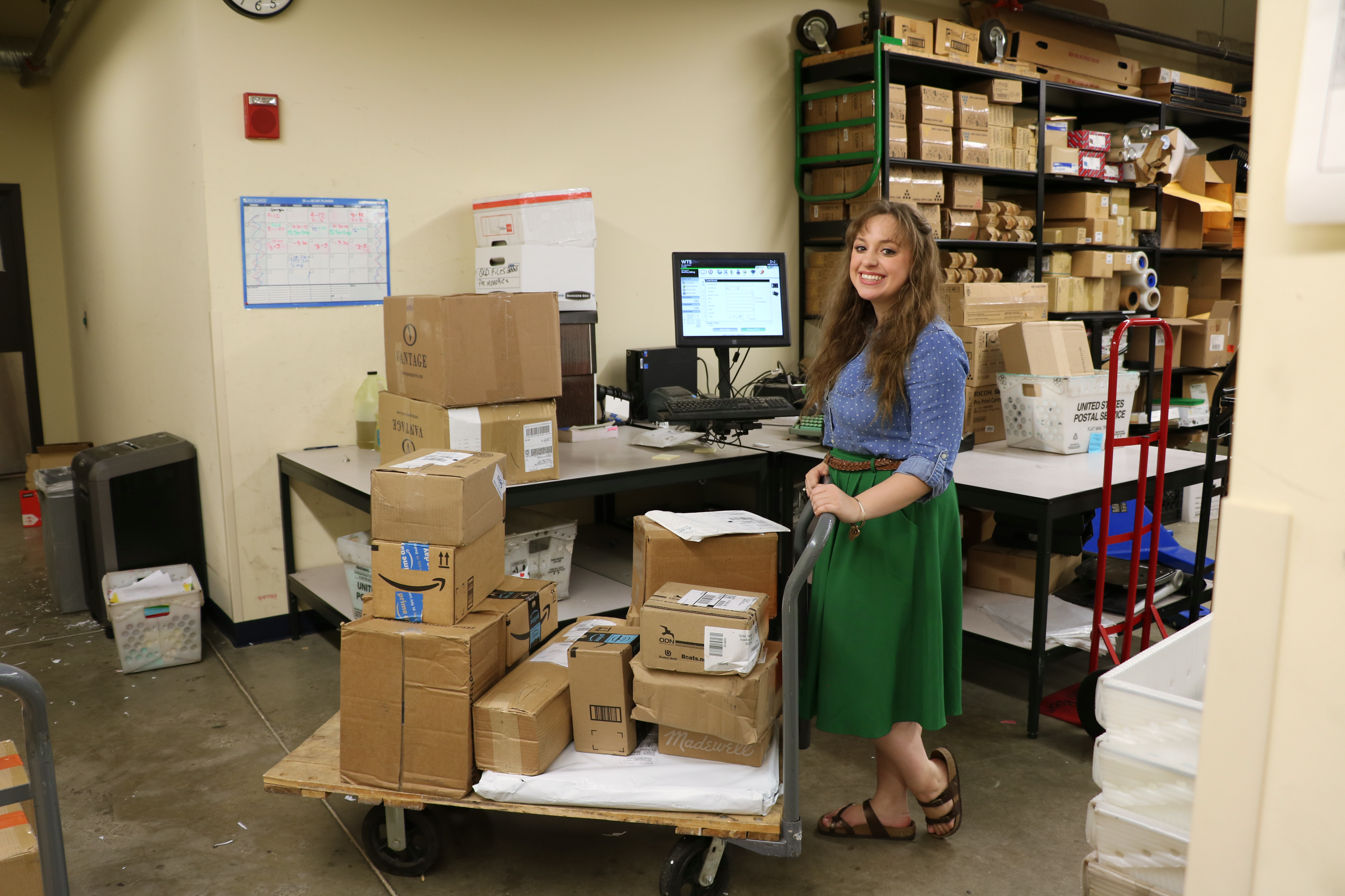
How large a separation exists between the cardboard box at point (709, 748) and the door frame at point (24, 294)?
6.08 m

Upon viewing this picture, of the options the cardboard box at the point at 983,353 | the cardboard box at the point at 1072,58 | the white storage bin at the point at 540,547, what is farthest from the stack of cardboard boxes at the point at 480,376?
the cardboard box at the point at 1072,58

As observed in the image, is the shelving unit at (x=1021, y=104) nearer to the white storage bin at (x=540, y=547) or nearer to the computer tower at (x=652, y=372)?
the computer tower at (x=652, y=372)

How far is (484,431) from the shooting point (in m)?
2.53

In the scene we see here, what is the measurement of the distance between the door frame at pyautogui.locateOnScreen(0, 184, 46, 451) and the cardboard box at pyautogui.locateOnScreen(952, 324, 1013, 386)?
19.8 ft

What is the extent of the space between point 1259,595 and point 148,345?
446 cm

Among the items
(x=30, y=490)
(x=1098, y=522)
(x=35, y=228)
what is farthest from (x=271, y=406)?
(x=35, y=228)

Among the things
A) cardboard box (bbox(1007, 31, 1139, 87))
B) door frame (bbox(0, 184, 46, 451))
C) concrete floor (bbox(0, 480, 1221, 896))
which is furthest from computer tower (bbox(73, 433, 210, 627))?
cardboard box (bbox(1007, 31, 1139, 87))

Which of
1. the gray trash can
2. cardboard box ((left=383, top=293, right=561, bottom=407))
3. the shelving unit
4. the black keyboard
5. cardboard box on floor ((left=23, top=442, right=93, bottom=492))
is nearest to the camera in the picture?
cardboard box ((left=383, top=293, right=561, bottom=407))

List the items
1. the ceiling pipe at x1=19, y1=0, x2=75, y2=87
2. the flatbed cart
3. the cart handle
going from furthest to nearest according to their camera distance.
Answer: the ceiling pipe at x1=19, y1=0, x2=75, y2=87 < the flatbed cart < the cart handle

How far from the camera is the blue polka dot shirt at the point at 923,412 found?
1.79 meters

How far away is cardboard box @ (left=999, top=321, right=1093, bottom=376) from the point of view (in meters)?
3.01

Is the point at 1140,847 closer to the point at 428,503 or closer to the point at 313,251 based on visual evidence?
the point at 428,503

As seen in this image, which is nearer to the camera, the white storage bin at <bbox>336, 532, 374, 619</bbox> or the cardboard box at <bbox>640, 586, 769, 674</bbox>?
the cardboard box at <bbox>640, 586, 769, 674</bbox>

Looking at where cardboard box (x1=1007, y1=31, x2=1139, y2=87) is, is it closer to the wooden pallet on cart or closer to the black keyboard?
the black keyboard
